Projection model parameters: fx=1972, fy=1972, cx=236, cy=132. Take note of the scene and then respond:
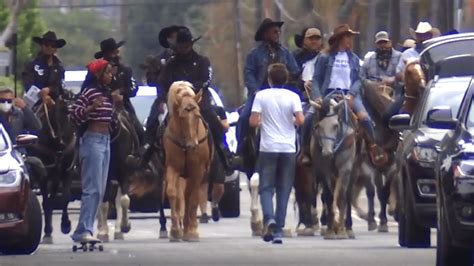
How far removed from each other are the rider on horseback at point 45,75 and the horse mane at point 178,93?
76.4 inches

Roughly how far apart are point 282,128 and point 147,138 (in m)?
2.40

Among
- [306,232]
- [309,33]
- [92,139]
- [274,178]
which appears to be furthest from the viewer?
[309,33]

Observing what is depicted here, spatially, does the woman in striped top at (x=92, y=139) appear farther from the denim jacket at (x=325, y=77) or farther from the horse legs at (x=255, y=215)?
the denim jacket at (x=325, y=77)

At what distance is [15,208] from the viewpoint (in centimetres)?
1969

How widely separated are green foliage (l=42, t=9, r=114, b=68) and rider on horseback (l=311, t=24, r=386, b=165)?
203ft

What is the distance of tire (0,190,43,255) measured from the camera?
2072cm

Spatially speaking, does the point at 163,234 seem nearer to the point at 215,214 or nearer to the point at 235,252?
the point at 215,214

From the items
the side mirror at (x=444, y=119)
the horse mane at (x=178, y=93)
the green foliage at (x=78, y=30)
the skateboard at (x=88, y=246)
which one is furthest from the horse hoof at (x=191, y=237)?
the green foliage at (x=78, y=30)

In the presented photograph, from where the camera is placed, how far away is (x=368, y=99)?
2555 centimetres

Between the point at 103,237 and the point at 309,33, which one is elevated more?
the point at 309,33

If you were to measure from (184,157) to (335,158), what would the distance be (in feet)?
6.23

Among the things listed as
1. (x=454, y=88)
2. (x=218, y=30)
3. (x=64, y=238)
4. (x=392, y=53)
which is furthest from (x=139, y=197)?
(x=218, y=30)

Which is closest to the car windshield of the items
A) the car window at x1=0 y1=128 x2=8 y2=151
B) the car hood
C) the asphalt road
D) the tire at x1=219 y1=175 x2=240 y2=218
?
the asphalt road

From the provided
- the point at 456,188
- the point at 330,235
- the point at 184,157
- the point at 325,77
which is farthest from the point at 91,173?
the point at 456,188
